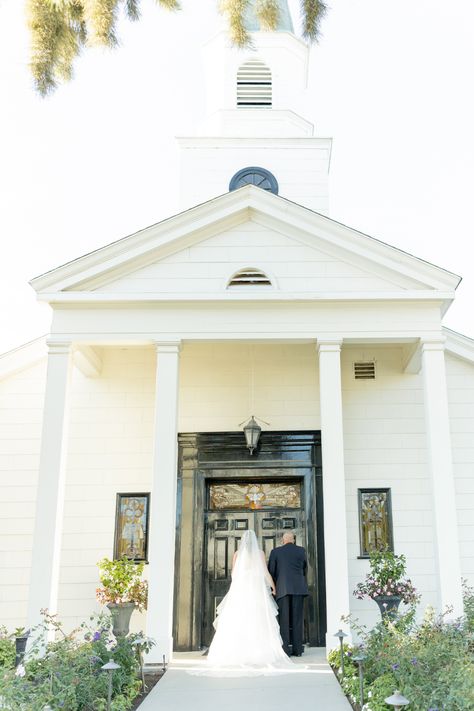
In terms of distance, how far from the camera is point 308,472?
11086 millimetres

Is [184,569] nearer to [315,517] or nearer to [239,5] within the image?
[315,517]

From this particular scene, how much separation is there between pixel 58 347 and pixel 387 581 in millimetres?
5572

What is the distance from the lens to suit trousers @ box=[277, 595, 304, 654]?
9.34m

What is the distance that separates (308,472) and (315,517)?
71 cm

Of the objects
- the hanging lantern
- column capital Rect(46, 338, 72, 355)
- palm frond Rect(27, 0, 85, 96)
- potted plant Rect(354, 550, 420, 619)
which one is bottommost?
potted plant Rect(354, 550, 420, 619)

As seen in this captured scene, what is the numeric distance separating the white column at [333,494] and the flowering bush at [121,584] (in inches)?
110

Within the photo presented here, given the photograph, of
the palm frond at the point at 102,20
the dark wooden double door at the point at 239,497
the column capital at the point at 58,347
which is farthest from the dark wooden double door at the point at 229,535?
the palm frond at the point at 102,20

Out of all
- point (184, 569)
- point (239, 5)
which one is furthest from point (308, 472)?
point (239, 5)

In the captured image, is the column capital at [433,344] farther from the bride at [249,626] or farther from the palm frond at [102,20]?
the palm frond at [102,20]

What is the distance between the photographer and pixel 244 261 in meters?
10.2

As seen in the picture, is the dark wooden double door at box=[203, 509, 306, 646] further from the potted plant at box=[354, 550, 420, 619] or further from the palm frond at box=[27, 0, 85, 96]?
the palm frond at box=[27, 0, 85, 96]

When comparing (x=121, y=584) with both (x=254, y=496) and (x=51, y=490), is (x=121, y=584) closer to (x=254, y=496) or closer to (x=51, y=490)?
(x=51, y=490)

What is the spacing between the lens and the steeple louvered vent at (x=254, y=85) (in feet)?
49.3

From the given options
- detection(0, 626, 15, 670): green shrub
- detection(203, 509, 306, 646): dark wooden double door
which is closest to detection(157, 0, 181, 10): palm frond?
detection(0, 626, 15, 670): green shrub
